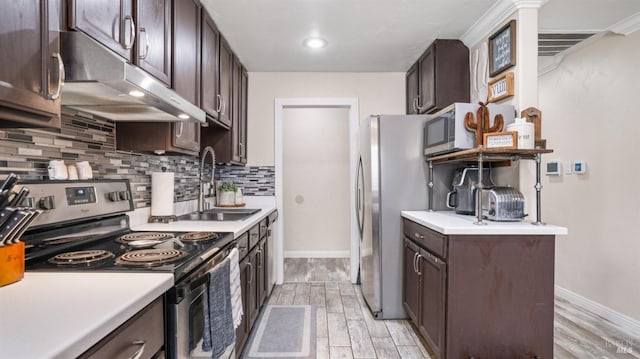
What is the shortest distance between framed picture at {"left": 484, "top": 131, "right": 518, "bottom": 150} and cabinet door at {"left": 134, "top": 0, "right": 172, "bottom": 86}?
1.80m

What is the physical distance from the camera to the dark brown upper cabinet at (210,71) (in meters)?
2.27

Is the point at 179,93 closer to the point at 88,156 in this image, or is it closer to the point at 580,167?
the point at 88,156

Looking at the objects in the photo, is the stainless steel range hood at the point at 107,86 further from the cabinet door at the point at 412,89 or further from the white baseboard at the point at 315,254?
the white baseboard at the point at 315,254

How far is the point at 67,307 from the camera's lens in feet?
2.46

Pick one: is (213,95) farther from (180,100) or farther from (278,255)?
(278,255)

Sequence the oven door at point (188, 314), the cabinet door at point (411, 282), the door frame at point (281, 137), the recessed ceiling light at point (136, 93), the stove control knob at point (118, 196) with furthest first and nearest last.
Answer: the door frame at point (281, 137), the cabinet door at point (411, 282), the stove control knob at point (118, 196), the recessed ceiling light at point (136, 93), the oven door at point (188, 314)

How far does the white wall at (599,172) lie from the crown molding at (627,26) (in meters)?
0.06

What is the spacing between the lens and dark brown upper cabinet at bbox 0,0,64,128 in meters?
0.80

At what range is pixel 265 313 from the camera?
9.16 ft

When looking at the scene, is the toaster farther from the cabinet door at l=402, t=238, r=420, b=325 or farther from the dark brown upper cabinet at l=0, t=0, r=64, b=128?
the dark brown upper cabinet at l=0, t=0, r=64, b=128

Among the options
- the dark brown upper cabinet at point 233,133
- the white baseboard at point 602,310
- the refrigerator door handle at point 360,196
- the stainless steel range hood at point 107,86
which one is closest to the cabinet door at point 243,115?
the dark brown upper cabinet at point 233,133

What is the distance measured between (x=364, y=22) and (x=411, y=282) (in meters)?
1.94

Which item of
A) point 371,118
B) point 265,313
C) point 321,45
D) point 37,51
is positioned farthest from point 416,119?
point 37,51

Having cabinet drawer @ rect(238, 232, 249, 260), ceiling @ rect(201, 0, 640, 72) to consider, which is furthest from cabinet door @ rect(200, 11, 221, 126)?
cabinet drawer @ rect(238, 232, 249, 260)
